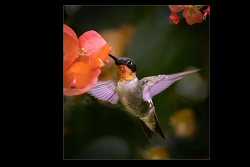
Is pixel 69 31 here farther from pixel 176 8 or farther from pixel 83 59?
pixel 176 8

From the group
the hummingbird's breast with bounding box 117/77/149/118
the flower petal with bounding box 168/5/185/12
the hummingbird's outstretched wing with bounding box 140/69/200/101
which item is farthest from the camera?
the flower petal with bounding box 168/5/185/12

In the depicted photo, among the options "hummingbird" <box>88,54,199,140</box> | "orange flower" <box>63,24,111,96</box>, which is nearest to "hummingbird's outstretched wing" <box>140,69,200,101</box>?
"hummingbird" <box>88,54,199,140</box>

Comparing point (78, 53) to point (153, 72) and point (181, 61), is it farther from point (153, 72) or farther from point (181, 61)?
point (181, 61)

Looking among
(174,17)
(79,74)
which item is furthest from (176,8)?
(79,74)

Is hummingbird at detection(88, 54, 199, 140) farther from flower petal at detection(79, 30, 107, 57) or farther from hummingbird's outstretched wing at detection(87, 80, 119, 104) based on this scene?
flower petal at detection(79, 30, 107, 57)

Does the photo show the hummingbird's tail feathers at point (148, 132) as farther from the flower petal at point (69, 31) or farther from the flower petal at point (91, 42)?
the flower petal at point (69, 31)
